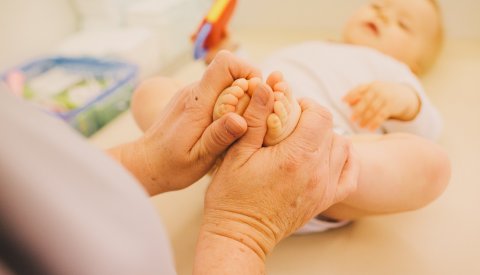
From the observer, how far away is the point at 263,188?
50 centimetres

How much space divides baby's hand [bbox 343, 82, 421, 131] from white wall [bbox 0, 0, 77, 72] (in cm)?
93

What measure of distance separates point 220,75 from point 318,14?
3.11 feet

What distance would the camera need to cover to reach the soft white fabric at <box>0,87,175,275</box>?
0.69 ft

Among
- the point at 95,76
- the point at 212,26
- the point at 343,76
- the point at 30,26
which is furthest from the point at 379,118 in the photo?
the point at 30,26

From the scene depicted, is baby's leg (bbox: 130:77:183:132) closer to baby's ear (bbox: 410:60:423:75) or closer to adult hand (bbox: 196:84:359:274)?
adult hand (bbox: 196:84:359:274)

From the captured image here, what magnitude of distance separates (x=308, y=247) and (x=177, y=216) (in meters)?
0.22

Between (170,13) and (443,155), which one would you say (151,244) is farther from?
(170,13)

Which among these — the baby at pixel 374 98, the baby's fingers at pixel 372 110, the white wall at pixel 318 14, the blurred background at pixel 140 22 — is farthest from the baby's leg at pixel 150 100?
the white wall at pixel 318 14

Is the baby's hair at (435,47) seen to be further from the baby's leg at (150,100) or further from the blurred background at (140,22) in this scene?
the baby's leg at (150,100)

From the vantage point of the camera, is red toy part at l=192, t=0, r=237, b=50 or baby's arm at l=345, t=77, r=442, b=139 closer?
baby's arm at l=345, t=77, r=442, b=139

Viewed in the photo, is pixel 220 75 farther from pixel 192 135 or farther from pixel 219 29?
pixel 219 29

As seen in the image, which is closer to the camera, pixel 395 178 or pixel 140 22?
pixel 395 178

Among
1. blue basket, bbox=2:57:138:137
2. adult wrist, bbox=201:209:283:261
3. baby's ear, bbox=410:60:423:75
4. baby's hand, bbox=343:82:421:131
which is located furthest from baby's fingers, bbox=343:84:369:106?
blue basket, bbox=2:57:138:137

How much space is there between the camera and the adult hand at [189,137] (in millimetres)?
525
